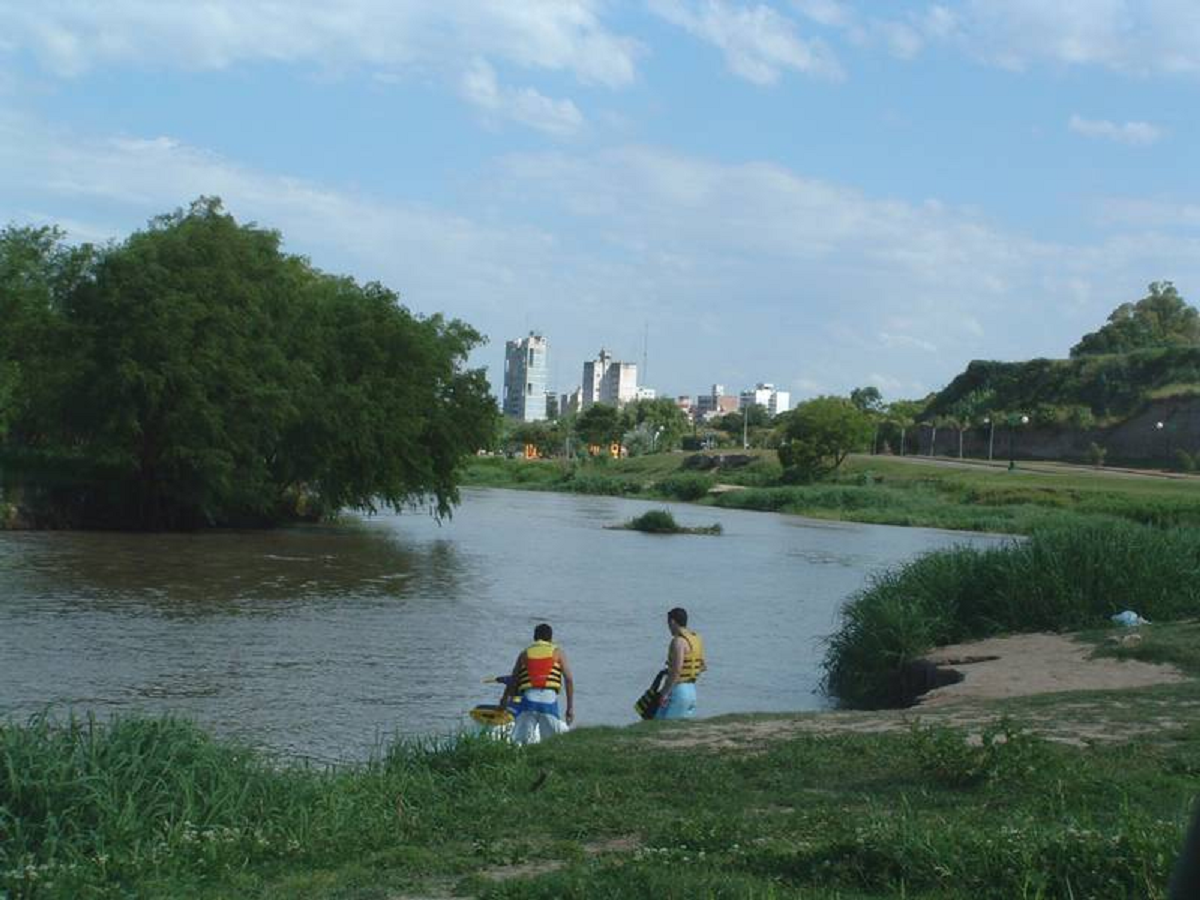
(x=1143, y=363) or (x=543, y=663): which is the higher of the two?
(x=1143, y=363)

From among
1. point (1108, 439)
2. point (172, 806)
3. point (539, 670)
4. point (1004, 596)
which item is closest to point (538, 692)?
point (539, 670)

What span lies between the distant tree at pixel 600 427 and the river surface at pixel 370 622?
10847cm

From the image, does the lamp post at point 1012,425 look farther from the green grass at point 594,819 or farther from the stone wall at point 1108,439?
the green grass at point 594,819

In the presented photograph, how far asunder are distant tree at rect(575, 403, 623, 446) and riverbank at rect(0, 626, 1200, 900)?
496ft

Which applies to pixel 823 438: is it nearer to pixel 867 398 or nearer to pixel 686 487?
pixel 686 487

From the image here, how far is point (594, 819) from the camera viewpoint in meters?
8.17

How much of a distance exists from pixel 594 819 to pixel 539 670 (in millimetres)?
5369

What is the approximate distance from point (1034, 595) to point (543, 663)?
1003 centimetres

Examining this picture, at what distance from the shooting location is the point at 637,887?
623 centimetres

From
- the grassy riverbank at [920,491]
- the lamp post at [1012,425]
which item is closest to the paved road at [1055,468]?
the grassy riverbank at [920,491]

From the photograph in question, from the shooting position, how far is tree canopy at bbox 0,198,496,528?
4559cm

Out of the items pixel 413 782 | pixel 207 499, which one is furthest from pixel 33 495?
pixel 413 782

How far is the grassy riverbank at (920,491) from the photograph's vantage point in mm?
68562

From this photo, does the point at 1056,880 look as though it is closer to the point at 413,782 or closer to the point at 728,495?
the point at 413,782
